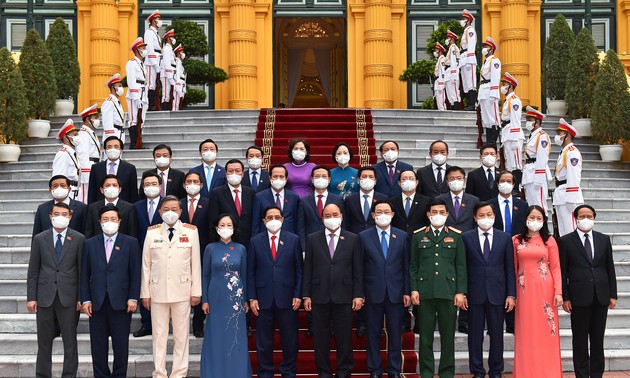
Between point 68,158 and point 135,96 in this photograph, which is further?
point 135,96

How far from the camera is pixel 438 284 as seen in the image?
27.6 ft

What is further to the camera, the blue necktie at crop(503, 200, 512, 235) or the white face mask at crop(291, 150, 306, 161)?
the white face mask at crop(291, 150, 306, 161)

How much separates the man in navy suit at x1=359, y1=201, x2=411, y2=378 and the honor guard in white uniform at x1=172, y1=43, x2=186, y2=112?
11248 millimetres

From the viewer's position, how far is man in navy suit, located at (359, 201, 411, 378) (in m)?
8.53

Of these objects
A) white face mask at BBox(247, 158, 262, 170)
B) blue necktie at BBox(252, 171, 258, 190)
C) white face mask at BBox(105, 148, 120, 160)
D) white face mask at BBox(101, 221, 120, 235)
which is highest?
white face mask at BBox(105, 148, 120, 160)

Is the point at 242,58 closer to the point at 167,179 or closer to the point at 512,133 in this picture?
the point at 512,133

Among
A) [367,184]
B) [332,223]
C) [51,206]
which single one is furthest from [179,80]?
[332,223]

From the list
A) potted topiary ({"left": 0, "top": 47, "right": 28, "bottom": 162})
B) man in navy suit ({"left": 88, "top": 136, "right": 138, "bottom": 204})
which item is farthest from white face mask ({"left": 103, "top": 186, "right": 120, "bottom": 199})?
potted topiary ({"left": 0, "top": 47, "right": 28, "bottom": 162})

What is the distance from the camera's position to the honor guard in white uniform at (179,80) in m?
19.1

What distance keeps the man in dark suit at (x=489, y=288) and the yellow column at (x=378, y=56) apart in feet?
47.0

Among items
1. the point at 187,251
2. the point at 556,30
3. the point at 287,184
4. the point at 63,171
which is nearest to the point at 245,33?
the point at 556,30

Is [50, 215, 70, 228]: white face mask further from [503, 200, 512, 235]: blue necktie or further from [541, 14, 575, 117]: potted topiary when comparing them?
[541, 14, 575, 117]: potted topiary

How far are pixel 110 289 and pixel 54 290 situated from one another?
1.77ft

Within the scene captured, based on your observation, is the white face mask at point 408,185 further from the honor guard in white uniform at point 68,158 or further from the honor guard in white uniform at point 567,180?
the honor guard in white uniform at point 68,158
